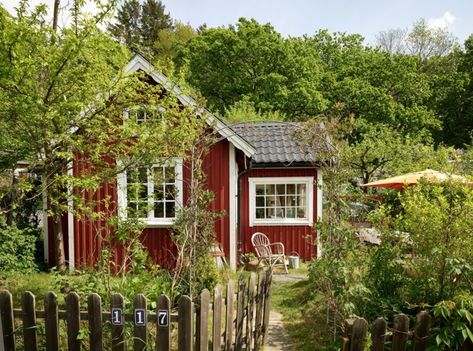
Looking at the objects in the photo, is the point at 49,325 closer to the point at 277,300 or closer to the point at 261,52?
the point at 277,300

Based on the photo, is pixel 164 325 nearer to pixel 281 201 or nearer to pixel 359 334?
pixel 359 334

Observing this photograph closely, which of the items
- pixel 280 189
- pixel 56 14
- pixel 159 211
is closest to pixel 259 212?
pixel 280 189

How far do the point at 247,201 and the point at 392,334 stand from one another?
7.78 metres

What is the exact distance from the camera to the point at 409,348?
4.11 meters

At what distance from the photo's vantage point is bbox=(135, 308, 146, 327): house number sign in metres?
3.73

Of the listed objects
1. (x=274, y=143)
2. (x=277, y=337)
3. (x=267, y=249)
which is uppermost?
(x=274, y=143)

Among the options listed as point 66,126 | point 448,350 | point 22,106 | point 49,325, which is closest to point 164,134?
point 66,126

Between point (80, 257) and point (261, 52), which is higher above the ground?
point (261, 52)

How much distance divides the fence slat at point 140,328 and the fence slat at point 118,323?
15cm

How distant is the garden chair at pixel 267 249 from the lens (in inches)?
410

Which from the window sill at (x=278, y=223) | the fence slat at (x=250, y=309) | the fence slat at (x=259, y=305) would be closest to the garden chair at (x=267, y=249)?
the window sill at (x=278, y=223)

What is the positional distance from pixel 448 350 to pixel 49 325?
399 cm

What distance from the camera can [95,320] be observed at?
382 cm

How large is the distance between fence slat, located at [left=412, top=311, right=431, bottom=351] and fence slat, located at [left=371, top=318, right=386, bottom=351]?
374 millimetres
